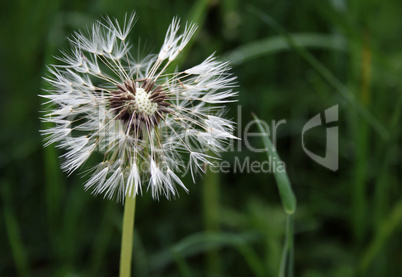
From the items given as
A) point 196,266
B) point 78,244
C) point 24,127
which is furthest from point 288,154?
point 24,127

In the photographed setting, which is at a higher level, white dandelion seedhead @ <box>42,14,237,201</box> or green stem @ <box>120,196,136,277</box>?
white dandelion seedhead @ <box>42,14,237,201</box>

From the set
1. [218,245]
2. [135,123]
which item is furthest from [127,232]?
[218,245]

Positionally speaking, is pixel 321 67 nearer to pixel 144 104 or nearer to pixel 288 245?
pixel 288 245

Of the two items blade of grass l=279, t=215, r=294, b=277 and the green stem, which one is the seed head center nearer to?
the green stem

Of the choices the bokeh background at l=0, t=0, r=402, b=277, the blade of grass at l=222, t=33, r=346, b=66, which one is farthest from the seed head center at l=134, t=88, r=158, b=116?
the blade of grass at l=222, t=33, r=346, b=66
